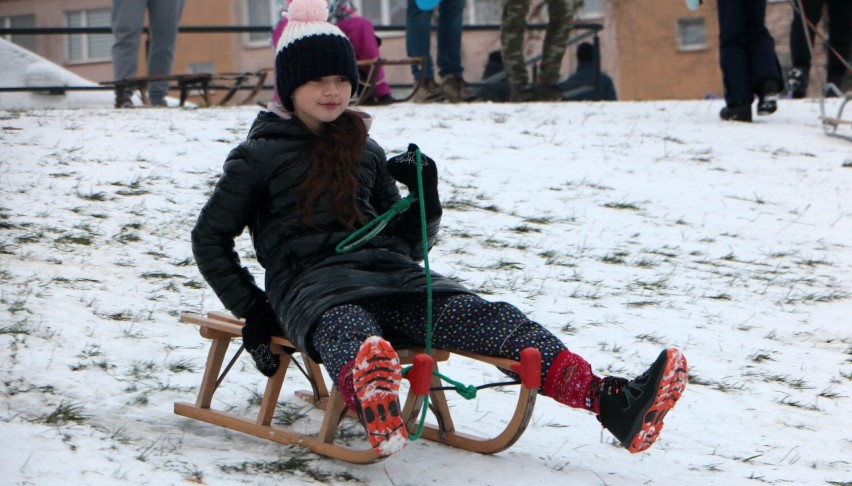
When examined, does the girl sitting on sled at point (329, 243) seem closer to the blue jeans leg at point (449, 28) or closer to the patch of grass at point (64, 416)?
the patch of grass at point (64, 416)

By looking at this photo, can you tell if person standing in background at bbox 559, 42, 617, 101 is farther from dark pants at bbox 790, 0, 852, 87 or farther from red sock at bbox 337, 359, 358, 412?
red sock at bbox 337, 359, 358, 412

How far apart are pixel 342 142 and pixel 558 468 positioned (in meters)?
1.14

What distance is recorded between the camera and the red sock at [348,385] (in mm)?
3113

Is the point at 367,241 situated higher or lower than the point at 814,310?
higher

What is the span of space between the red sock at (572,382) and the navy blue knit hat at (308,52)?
1119mm

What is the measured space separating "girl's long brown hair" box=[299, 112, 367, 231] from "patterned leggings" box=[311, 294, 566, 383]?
0.29 meters

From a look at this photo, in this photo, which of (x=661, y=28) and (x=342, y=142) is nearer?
(x=342, y=142)

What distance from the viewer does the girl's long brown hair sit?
11.9 feet

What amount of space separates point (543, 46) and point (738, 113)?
8.14 ft

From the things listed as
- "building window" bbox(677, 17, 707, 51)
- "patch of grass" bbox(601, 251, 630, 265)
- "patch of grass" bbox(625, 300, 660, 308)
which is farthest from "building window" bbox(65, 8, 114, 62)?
"patch of grass" bbox(625, 300, 660, 308)

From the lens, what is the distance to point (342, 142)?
367 centimetres

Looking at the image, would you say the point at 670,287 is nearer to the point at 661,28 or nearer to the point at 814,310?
the point at 814,310

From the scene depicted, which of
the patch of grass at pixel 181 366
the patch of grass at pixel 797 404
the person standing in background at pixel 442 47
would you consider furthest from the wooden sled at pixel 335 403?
the person standing in background at pixel 442 47

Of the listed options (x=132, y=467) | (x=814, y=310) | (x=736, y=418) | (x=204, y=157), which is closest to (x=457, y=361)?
(x=736, y=418)
